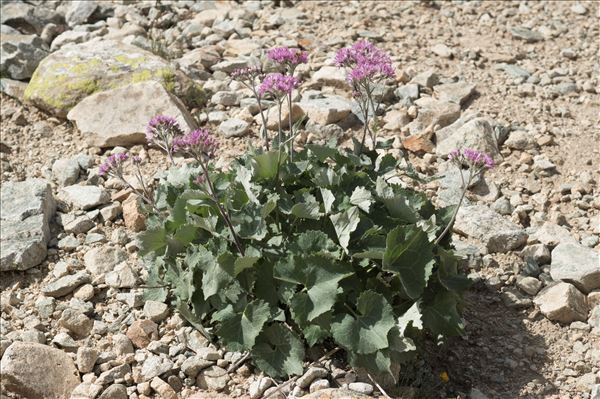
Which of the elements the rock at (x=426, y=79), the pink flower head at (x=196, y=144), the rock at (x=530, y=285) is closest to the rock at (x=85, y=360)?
the pink flower head at (x=196, y=144)

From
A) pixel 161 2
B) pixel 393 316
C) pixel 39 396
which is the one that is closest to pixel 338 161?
pixel 393 316

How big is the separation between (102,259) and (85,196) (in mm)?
762

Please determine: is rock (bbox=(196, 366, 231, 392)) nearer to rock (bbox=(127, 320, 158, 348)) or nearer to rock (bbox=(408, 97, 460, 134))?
rock (bbox=(127, 320, 158, 348))

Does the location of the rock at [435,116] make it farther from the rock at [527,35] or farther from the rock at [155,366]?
the rock at [155,366]

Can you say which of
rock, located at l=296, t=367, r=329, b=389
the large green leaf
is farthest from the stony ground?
the large green leaf

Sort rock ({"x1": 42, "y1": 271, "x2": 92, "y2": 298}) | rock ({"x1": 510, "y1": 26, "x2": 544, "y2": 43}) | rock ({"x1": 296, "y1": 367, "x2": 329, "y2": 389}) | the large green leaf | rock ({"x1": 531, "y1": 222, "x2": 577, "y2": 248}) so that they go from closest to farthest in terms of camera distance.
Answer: the large green leaf, rock ({"x1": 296, "y1": 367, "x2": 329, "y2": 389}), rock ({"x1": 42, "y1": 271, "x2": 92, "y2": 298}), rock ({"x1": 531, "y1": 222, "x2": 577, "y2": 248}), rock ({"x1": 510, "y1": 26, "x2": 544, "y2": 43})

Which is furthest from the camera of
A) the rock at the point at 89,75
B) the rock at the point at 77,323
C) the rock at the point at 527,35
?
the rock at the point at 527,35

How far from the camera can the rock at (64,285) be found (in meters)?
5.46

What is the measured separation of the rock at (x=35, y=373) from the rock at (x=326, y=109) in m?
3.05

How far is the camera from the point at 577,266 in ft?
18.3

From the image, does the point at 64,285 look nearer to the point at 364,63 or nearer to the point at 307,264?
the point at 307,264

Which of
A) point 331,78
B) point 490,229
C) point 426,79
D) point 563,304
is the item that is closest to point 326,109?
point 331,78

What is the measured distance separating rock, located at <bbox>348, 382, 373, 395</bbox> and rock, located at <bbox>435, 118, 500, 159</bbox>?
2670mm

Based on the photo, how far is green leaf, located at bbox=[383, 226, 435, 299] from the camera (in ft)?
15.0
